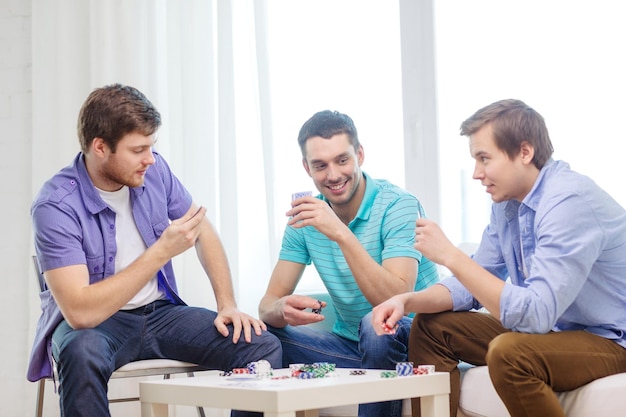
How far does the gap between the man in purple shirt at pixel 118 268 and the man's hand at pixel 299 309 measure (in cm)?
8

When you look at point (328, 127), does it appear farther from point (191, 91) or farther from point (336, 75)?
point (191, 91)

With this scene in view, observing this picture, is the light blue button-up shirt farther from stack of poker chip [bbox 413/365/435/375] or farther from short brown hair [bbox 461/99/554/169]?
stack of poker chip [bbox 413/365/435/375]

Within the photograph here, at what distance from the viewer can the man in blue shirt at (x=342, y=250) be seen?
2.42m

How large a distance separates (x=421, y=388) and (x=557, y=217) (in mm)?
495

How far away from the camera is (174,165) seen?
3498 millimetres

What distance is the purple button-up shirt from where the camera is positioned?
7.42 ft

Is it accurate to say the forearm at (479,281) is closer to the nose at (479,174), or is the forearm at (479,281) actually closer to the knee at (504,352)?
the knee at (504,352)

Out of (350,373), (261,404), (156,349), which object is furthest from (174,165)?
(261,404)

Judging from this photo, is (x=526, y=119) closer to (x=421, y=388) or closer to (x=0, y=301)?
(x=421, y=388)

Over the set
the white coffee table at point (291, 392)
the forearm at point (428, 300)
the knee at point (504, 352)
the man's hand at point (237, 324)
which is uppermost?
the forearm at point (428, 300)

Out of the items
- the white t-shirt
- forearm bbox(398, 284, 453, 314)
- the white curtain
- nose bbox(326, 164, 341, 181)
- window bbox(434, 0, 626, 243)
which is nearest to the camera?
forearm bbox(398, 284, 453, 314)

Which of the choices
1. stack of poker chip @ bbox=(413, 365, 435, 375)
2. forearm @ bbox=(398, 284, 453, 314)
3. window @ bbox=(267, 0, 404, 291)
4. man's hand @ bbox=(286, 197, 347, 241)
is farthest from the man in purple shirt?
window @ bbox=(267, 0, 404, 291)

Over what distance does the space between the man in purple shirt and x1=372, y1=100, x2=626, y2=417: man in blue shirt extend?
49 cm

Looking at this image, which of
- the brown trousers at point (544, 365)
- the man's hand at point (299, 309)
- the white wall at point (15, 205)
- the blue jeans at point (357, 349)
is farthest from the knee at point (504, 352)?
the white wall at point (15, 205)
